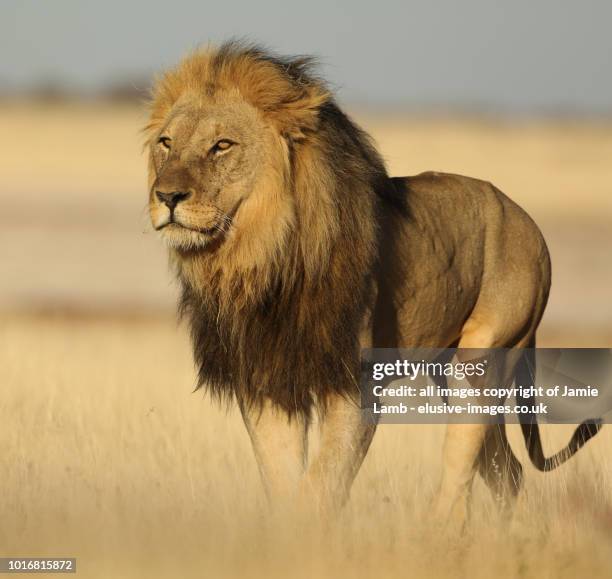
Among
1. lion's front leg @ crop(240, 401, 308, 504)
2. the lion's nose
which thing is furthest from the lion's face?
lion's front leg @ crop(240, 401, 308, 504)

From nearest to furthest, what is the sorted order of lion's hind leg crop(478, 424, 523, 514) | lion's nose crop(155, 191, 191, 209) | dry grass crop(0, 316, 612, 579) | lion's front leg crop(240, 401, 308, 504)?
dry grass crop(0, 316, 612, 579), lion's nose crop(155, 191, 191, 209), lion's front leg crop(240, 401, 308, 504), lion's hind leg crop(478, 424, 523, 514)

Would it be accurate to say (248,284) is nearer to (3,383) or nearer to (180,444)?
(180,444)

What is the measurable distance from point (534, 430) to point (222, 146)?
84.0 inches

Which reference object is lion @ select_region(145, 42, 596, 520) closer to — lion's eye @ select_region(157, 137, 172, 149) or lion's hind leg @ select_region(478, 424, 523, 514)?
lion's eye @ select_region(157, 137, 172, 149)

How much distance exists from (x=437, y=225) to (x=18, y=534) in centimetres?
217

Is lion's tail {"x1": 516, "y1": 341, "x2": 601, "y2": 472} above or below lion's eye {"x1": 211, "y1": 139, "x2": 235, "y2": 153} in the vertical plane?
below

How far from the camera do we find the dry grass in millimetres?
4758

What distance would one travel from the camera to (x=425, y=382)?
6.52 m

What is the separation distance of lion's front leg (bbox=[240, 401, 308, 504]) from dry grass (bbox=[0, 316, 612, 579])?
0.36ft

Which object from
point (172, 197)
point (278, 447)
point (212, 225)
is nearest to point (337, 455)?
point (278, 447)

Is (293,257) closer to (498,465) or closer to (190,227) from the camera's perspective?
(190,227)

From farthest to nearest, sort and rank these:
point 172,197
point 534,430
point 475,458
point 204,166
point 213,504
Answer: point 534,430, point 475,458, point 213,504, point 204,166, point 172,197

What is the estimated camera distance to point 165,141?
5531 millimetres

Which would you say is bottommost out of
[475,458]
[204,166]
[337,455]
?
[337,455]
